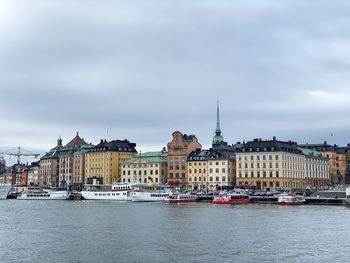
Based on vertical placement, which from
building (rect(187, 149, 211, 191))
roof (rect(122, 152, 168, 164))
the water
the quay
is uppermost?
roof (rect(122, 152, 168, 164))

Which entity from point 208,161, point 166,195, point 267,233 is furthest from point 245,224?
point 208,161

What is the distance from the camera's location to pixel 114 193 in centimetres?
14650

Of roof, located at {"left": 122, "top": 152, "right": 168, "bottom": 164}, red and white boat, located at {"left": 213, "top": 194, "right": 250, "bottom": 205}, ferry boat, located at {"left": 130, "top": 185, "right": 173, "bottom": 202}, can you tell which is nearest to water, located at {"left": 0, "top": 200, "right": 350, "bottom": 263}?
red and white boat, located at {"left": 213, "top": 194, "right": 250, "bottom": 205}

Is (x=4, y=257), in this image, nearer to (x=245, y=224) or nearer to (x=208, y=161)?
(x=245, y=224)

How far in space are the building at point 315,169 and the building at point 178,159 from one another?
4464 cm

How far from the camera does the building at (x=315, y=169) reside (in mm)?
170625

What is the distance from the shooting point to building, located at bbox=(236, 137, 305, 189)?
150125 millimetres

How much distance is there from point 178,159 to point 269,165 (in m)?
38.3

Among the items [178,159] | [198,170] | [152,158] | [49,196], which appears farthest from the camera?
[152,158]

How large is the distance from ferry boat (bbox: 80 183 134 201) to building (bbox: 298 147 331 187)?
221 feet

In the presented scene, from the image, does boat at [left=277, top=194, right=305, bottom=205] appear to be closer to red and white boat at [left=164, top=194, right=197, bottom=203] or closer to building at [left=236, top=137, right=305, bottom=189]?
red and white boat at [left=164, top=194, right=197, bottom=203]

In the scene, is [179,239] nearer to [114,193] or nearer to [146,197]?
[146,197]

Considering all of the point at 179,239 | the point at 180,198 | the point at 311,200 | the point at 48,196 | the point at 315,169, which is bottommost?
the point at 179,239

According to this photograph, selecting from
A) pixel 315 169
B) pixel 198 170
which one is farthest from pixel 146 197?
pixel 315 169
